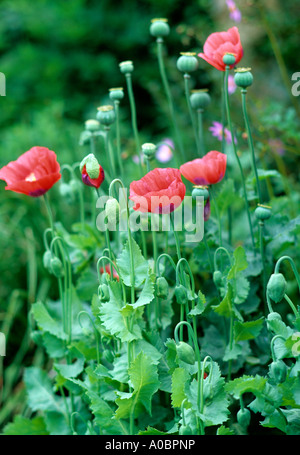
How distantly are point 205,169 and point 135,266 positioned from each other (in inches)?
6.3

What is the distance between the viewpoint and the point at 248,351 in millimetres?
889

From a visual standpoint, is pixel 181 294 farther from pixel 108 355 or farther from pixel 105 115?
pixel 105 115

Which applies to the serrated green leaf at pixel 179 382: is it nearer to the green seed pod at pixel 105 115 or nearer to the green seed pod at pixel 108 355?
the green seed pod at pixel 108 355

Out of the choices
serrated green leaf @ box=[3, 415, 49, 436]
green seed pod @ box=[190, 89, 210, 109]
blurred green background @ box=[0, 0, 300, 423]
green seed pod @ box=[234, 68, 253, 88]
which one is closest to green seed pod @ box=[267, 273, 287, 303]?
green seed pod @ box=[234, 68, 253, 88]

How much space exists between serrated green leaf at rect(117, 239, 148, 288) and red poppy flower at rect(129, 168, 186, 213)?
0.24 ft

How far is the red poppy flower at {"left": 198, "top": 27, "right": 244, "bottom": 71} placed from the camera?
836 mm

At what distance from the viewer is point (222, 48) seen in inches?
33.0

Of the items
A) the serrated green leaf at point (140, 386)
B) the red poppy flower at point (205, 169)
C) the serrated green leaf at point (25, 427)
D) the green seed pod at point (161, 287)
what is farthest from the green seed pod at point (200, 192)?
the serrated green leaf at point (25, 427)

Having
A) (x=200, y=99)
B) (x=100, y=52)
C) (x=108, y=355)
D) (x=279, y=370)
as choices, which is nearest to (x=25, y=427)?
(x=108, y=355)

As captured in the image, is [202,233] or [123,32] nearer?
[202,233]

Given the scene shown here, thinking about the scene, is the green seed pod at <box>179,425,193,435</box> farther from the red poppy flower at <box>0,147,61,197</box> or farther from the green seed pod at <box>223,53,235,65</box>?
the green seed pod at <box>223,53,235,65</box>
